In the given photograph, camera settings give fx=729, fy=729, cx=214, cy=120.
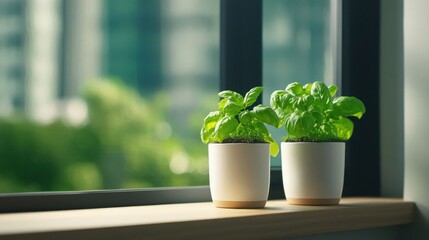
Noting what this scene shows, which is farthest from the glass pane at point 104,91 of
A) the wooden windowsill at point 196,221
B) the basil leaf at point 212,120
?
the wooden windowsill at point 196,221

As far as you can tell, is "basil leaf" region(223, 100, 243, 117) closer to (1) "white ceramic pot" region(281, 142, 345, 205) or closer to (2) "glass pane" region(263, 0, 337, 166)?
(1) "white ceramic pot" region(281, 142, 345, 205)

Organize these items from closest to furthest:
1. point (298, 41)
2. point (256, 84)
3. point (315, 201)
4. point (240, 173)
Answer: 1. point (240, 173)
2. point (315, 201)
3. point (256, 84)
4. point (298, 41)

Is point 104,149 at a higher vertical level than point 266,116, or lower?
lower

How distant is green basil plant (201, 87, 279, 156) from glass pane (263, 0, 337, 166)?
1.71 feet

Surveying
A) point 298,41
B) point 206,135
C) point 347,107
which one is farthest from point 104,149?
point 347,107

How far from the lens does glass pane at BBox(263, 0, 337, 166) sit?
222 centimetres

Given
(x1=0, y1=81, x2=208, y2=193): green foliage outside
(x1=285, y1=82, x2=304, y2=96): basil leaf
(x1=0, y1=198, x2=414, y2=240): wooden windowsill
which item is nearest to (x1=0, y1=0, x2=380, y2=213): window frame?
(x1=0, y1=198, x2=414, y2=240): wooden windowsill

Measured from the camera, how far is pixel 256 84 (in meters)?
1.97

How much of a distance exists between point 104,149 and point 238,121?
3.60ft

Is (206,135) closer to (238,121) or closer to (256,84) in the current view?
(238,121)

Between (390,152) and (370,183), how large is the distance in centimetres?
12

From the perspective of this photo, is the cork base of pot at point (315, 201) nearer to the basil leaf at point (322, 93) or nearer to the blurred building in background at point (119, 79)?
the basil leaf at point (322, 93)

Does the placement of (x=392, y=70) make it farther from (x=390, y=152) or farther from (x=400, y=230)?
(x=400, y=230)

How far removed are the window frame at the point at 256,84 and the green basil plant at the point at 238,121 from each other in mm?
231
